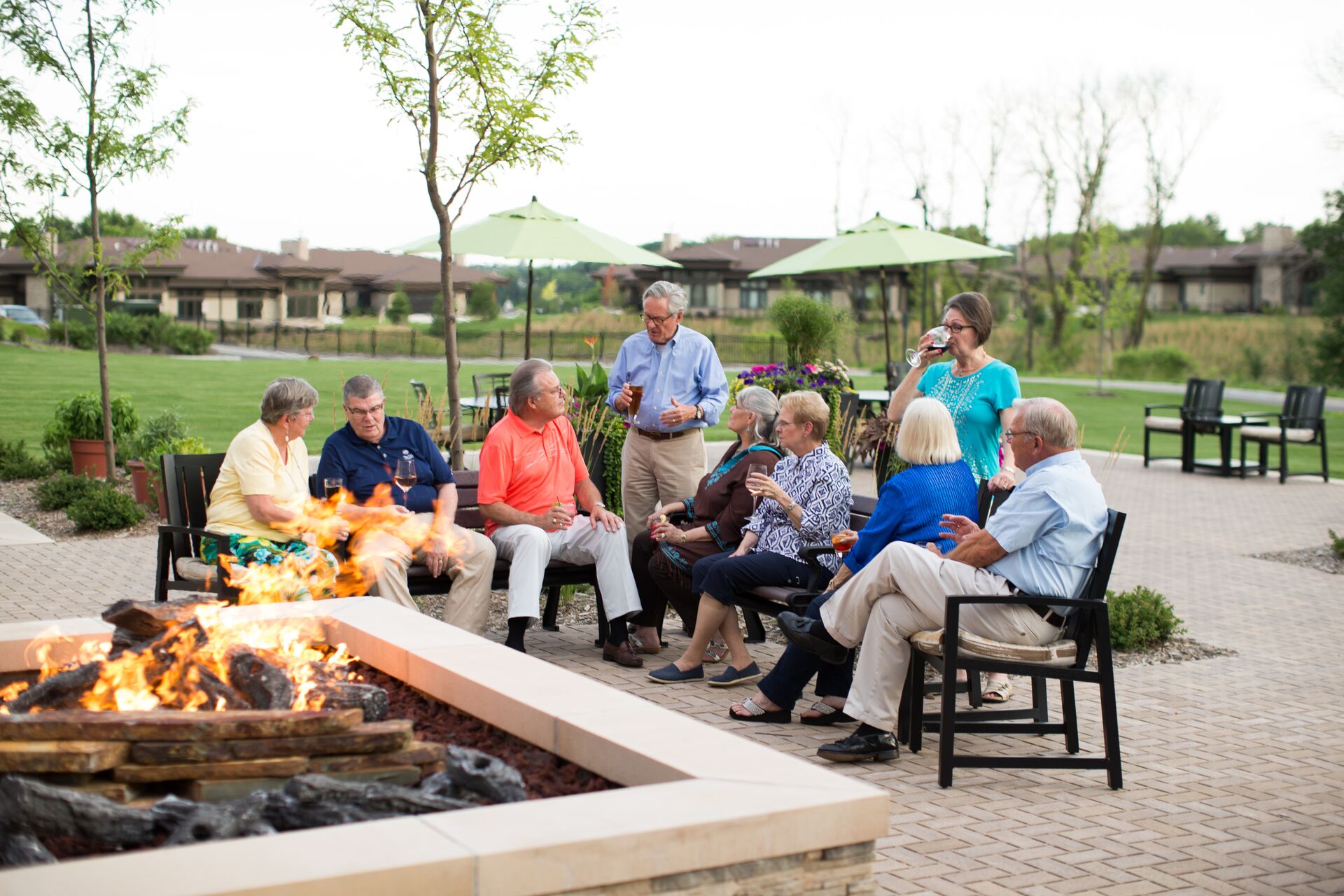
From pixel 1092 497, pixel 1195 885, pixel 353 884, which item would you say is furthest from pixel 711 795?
pixel 1092 497

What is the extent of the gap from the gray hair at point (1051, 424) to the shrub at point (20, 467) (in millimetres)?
11257

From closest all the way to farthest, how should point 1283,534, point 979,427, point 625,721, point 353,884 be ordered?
point 353,884, point 625,721, point 979,427, point 1283,534

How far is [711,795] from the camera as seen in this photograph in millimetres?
2682

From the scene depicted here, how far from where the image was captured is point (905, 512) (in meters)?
4.98

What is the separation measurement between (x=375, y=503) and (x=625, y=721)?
2980mm

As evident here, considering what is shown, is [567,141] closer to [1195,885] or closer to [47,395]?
[1195,885]

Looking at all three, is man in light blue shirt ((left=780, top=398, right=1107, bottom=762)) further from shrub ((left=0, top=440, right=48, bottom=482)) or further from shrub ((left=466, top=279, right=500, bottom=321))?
shrub ((left=466, top=279, right=500, bottom=321))

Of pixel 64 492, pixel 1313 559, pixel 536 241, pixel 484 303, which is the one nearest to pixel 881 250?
pixel 536 241

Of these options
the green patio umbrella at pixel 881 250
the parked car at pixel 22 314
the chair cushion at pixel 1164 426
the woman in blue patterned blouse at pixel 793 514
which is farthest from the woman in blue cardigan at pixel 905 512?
the parked car at pixel 22 314

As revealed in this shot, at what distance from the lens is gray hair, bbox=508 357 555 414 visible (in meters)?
5.89

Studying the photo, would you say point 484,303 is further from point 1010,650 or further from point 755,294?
point 1010,650

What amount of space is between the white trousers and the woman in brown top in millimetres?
197

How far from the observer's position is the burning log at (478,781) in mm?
2883

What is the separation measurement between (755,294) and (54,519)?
Answer: 55.2 m
